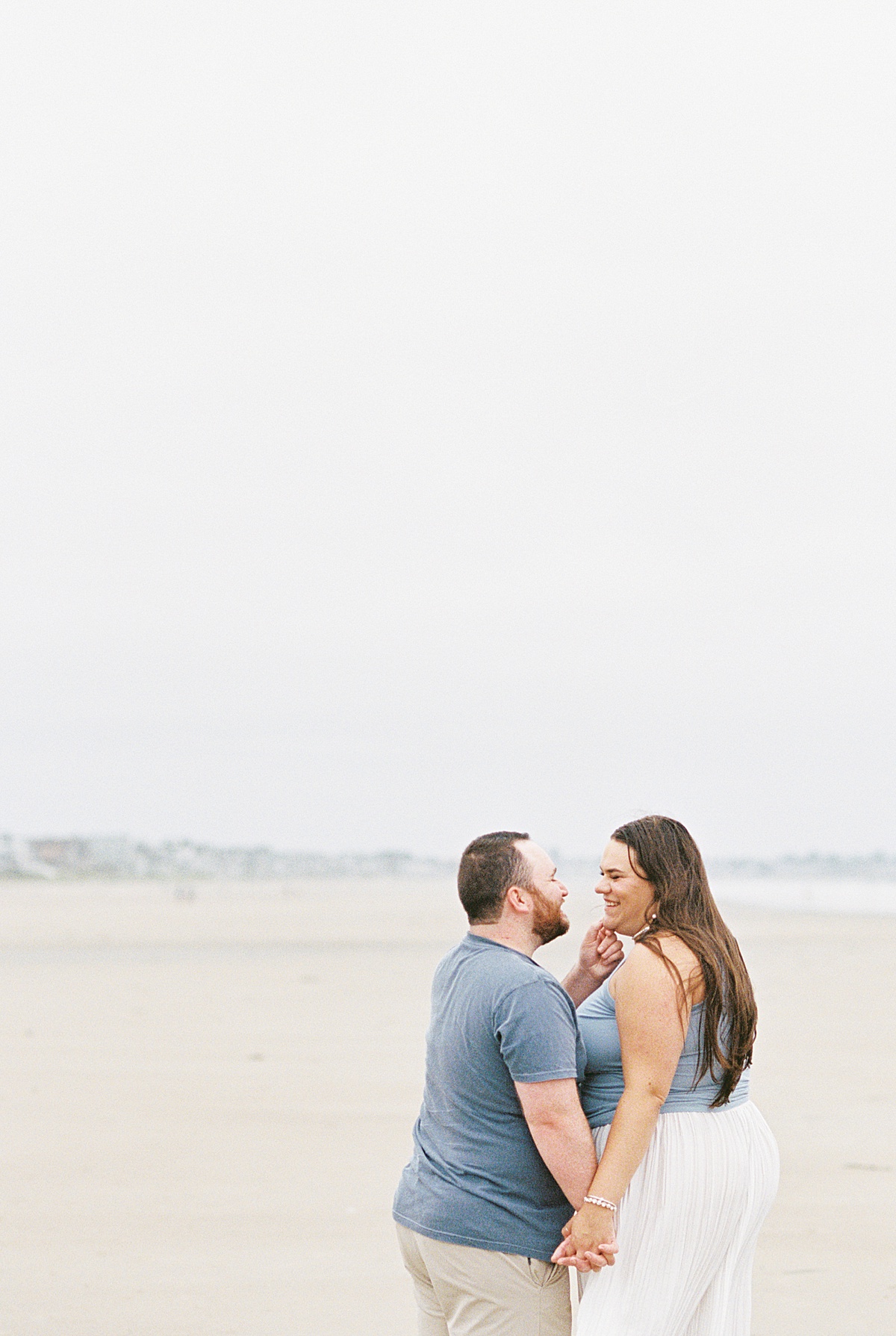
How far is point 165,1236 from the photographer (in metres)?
6.61

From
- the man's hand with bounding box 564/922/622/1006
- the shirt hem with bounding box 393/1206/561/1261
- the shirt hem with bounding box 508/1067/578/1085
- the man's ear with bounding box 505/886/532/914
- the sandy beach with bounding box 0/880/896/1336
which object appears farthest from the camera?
the sandy beach with bounding box 0/880/896/1336

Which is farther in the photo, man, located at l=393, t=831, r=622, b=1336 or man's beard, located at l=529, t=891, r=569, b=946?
man's beard, located at l=529, t=891, r=569, b=946

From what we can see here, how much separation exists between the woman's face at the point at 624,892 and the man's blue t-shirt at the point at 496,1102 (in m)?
0.26

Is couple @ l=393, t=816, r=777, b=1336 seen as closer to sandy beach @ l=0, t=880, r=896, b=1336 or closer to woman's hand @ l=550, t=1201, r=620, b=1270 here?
woman's hand @ l=550, t=1201, r=620, b=1270

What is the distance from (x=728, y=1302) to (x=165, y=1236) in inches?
158

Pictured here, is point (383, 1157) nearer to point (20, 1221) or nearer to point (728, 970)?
point (20, 1221)

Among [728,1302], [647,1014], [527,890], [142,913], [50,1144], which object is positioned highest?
[527,890]

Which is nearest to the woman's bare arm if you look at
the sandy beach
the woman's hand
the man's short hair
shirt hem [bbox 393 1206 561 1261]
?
the woman's hand

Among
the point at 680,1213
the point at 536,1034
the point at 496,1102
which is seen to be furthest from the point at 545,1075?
the point at 680,1213

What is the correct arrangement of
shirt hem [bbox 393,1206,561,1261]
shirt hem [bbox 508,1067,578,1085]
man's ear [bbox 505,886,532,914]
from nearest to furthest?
1. shirt hem [bbox 508,1067,578,1085]
2. shirt hem [bbox 393,1206,561,1261]
3. man's ear [bbox 505,886,532,914]

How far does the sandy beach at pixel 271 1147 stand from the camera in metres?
5.75

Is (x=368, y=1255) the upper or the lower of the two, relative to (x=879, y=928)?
upper

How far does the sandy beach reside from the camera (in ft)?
18.9

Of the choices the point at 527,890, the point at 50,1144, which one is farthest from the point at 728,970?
the point at 50,1144
